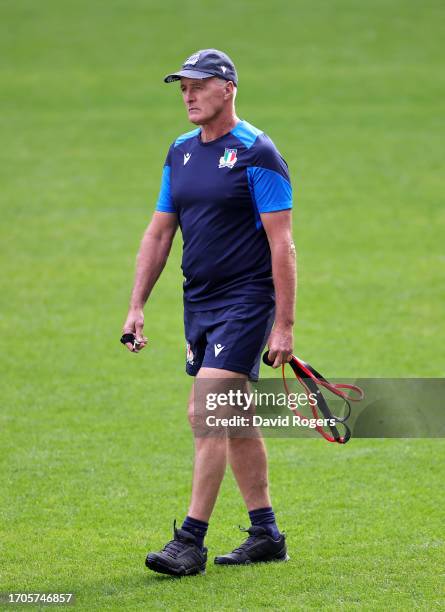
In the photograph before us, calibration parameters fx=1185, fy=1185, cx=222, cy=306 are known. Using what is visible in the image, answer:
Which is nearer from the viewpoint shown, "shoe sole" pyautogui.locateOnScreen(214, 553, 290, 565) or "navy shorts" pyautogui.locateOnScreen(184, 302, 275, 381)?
"navy shorts" pyautogui.locateOnScreen(184, 302, 275, 381)

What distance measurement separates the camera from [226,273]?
18.0 ft

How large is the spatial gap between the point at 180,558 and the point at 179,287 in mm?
7287

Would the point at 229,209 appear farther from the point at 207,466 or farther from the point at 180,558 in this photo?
the point at 180,558

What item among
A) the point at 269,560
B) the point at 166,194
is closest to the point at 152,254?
the point at 166,194

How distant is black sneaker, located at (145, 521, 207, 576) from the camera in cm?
527

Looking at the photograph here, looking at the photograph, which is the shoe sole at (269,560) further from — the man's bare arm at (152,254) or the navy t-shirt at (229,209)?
the navy t-shirt at (229,209)

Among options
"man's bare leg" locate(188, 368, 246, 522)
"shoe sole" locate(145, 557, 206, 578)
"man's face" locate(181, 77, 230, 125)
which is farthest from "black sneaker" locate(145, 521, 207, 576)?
"man's face" locate(181, 77, 230, 125)

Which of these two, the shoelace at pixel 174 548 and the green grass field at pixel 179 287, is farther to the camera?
the green grass field at pixel 179 287

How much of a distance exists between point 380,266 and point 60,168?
6.42m

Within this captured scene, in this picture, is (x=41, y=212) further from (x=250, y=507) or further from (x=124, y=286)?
(x=250, y=507)

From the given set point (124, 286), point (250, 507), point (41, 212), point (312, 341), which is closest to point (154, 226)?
point (250, 507)

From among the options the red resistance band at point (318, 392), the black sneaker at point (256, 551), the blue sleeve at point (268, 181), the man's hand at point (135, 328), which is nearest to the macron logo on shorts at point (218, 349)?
the red resistance band at point (318, 392)

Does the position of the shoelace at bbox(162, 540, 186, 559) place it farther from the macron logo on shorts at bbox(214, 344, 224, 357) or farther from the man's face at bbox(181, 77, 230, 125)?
the man's face at bbox(181, 77, 230, 125)

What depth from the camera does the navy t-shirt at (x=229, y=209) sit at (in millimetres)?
5367
